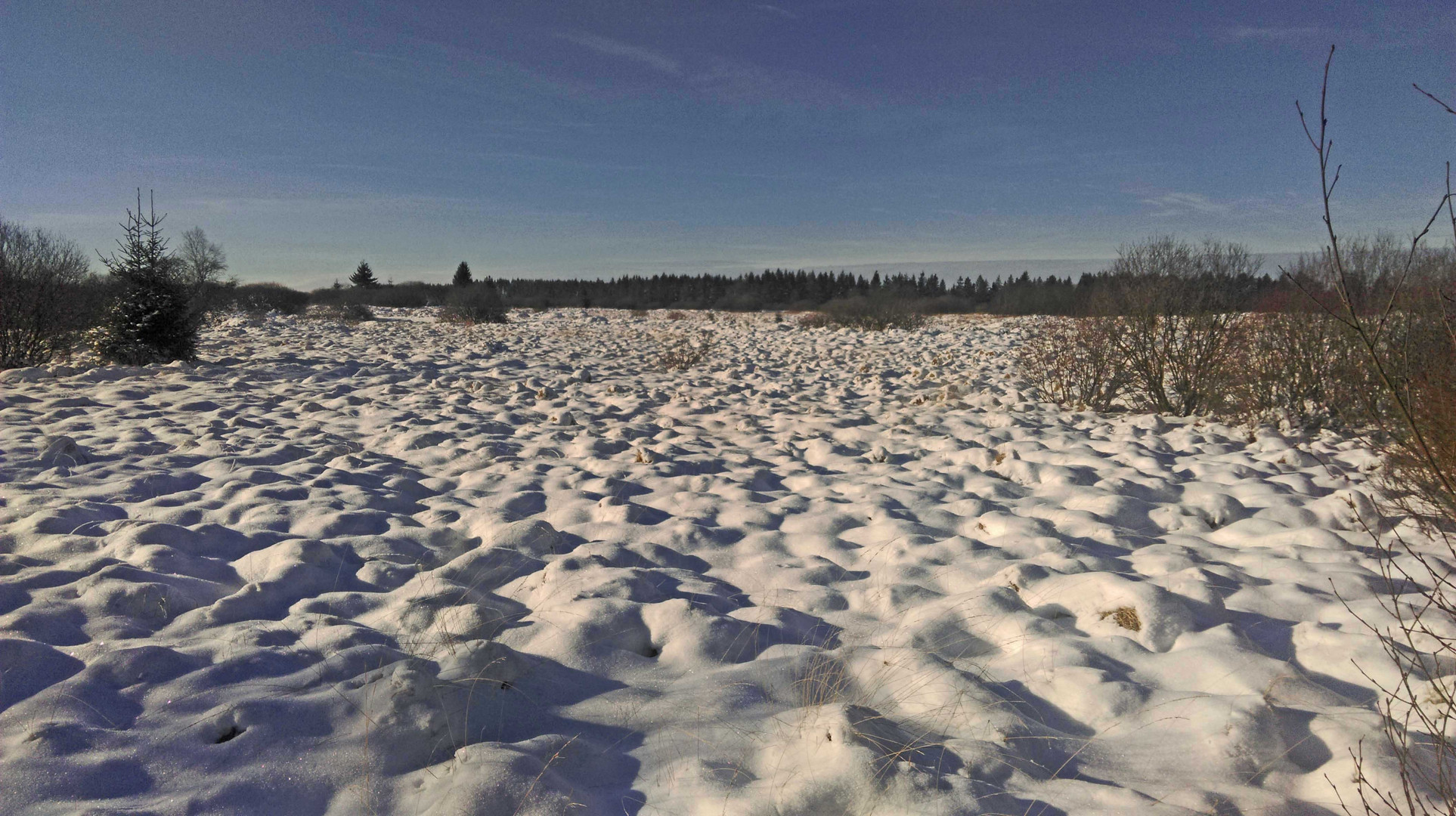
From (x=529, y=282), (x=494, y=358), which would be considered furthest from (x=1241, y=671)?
(x=529, y=282)

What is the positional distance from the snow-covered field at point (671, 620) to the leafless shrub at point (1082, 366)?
1.22 metres

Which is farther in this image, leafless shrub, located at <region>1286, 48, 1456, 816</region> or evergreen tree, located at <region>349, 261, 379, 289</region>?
evergreen tree, located at <region>349, 261, 379, 289</region>

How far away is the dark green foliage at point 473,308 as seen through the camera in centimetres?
2392

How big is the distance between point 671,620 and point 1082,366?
21.8 feet

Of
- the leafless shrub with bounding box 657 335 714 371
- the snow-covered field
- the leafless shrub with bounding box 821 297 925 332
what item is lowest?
the snow-covered field

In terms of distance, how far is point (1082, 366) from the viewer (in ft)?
25.7

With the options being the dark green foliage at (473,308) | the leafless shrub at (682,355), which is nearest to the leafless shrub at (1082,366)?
the leafless shrub at (682,355)

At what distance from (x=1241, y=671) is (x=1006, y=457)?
3.15 m

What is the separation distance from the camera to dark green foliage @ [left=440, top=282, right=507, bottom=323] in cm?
2392

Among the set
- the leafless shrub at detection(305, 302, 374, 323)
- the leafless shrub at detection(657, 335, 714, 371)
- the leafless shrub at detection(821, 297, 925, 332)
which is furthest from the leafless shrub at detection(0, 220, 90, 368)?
the leafless shrub at detection(821, 297, 925, 332)

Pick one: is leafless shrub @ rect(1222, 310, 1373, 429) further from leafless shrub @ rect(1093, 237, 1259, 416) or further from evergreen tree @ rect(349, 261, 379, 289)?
evergreen tree @ rect(349, 261, 379, 289)

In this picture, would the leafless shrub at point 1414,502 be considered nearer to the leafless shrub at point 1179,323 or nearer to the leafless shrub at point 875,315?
the leafless shrub at point 1179,323

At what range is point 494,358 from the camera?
12.0m

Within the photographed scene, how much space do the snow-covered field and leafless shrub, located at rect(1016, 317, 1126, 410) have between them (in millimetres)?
1216
